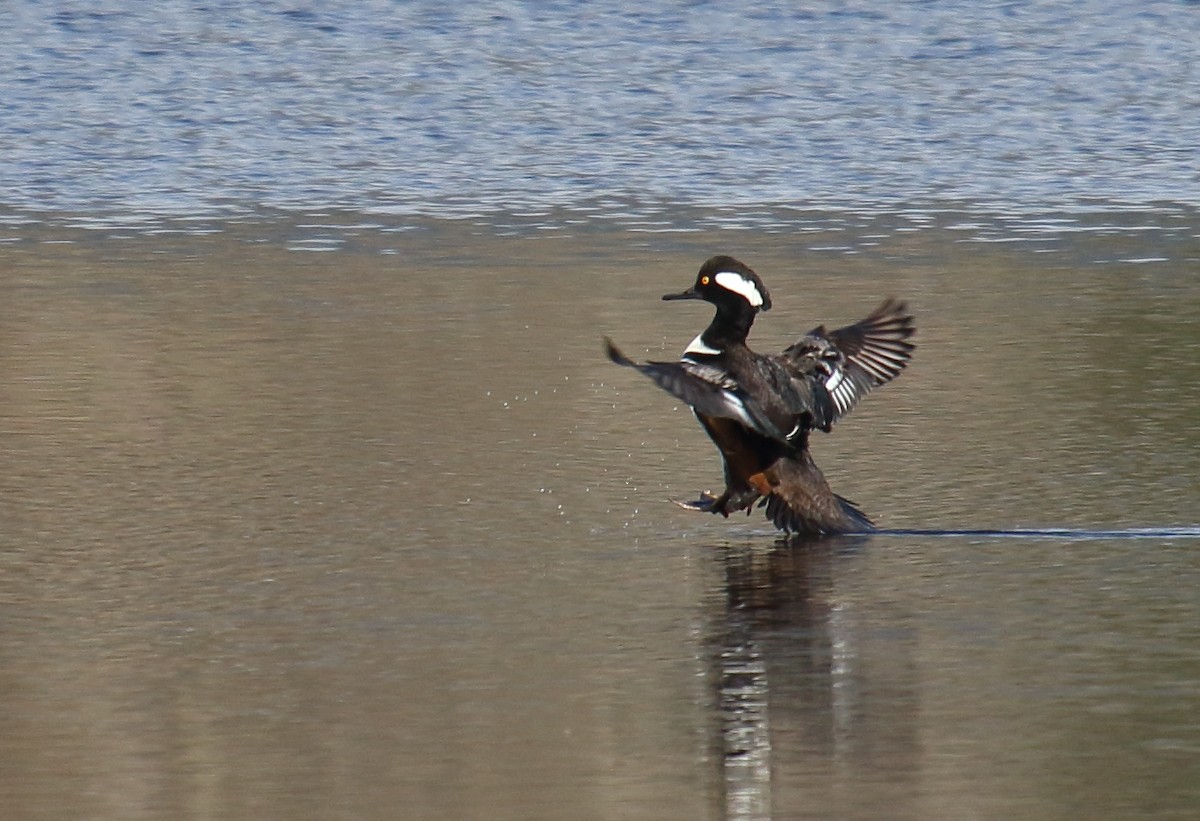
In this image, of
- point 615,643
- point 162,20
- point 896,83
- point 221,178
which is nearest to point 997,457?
point 615,643

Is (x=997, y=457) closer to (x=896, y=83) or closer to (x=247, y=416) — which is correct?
(x=247, y=416)

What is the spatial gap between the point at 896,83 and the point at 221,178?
181 inches

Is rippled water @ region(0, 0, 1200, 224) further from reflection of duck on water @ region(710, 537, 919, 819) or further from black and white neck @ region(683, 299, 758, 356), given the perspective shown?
reflection of duck on water @ region(710, 537, 919, 819)

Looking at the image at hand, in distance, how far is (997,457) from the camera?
7.67 m

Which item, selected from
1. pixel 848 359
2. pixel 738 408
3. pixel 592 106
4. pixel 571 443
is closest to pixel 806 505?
pixel 738 408

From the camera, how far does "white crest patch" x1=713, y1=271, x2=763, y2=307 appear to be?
6965mm

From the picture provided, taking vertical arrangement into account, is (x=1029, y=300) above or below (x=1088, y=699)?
below

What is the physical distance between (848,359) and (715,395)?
0.94 meters

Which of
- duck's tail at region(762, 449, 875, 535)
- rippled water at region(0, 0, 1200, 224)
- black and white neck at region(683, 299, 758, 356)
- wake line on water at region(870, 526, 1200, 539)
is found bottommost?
rippled water at region(0, 0, 1200, 224)

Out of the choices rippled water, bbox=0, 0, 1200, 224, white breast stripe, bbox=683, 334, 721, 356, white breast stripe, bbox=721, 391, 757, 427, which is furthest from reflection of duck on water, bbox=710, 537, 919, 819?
rippled water, bbox=0, 0, 1200, 224

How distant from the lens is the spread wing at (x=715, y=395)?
6.49 m

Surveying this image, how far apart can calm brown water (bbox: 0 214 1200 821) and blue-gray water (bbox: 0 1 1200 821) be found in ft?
0.06

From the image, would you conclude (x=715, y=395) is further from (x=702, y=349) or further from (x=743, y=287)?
(x=743, y=287)

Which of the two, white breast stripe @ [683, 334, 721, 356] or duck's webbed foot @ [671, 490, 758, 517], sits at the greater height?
white breast stripe @ [683, 334, 721, 356]
